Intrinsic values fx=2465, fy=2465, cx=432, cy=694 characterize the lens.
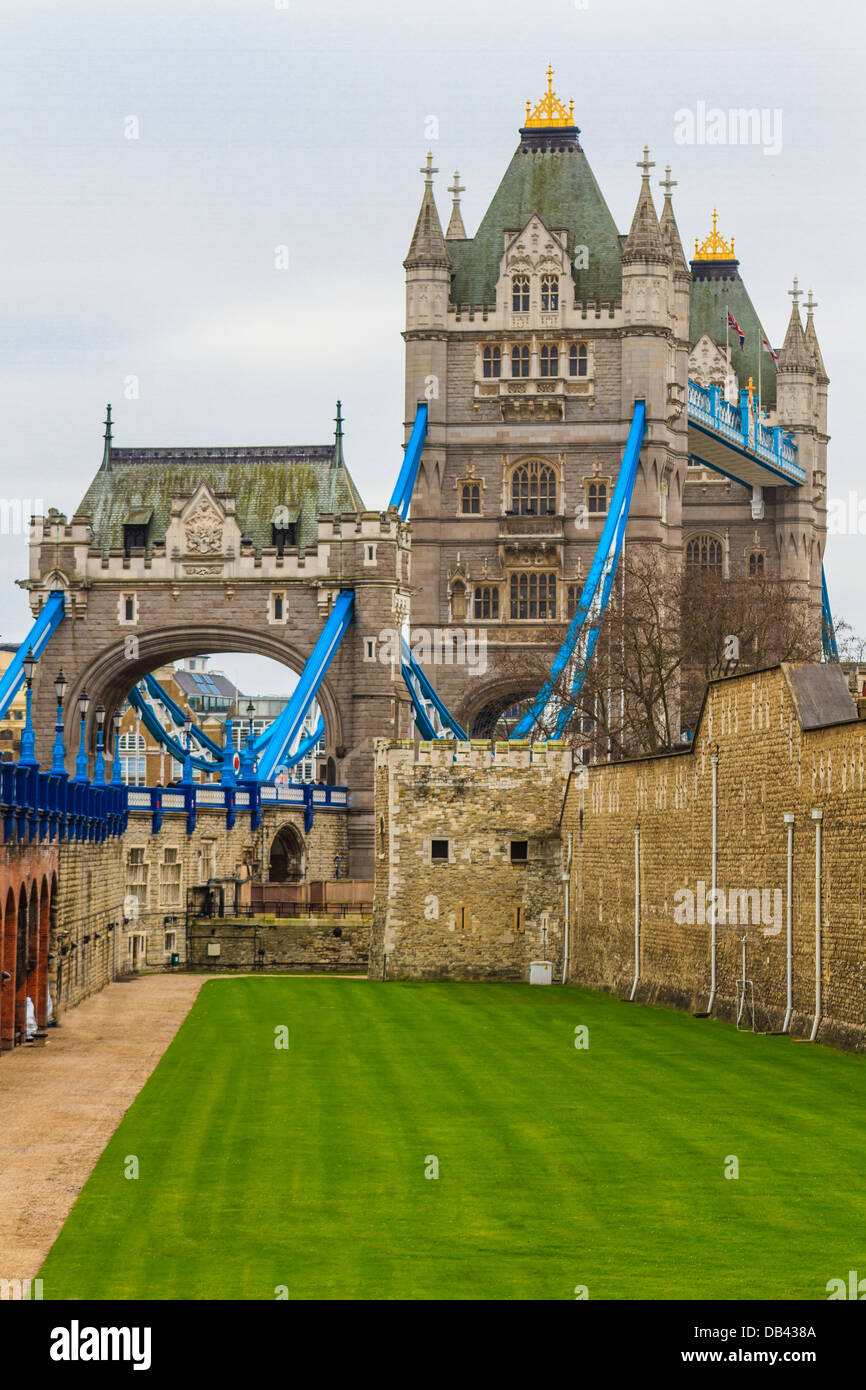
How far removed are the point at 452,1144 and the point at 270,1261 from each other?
6.28 metres

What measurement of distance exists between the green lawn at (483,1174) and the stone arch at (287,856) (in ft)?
133

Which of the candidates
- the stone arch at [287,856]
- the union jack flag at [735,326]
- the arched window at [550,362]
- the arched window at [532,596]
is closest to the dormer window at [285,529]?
the arched window at [532,596]

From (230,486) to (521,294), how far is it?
610 inches

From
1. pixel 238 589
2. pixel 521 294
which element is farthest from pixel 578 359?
pixel 238 589

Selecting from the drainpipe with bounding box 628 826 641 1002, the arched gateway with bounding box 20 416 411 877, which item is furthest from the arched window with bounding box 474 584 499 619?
the drainpipe with bounding box 628 826 641 1002

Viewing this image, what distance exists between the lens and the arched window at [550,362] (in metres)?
94.6

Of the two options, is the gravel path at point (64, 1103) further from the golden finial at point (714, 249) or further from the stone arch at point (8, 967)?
the golden finial at point (714, 249)

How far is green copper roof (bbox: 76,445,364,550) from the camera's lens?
86375mm

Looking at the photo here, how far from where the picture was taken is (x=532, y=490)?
94.1 m

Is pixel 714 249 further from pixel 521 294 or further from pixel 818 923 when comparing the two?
pixel 818 923

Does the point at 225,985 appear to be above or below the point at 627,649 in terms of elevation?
below

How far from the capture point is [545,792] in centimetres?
5334
